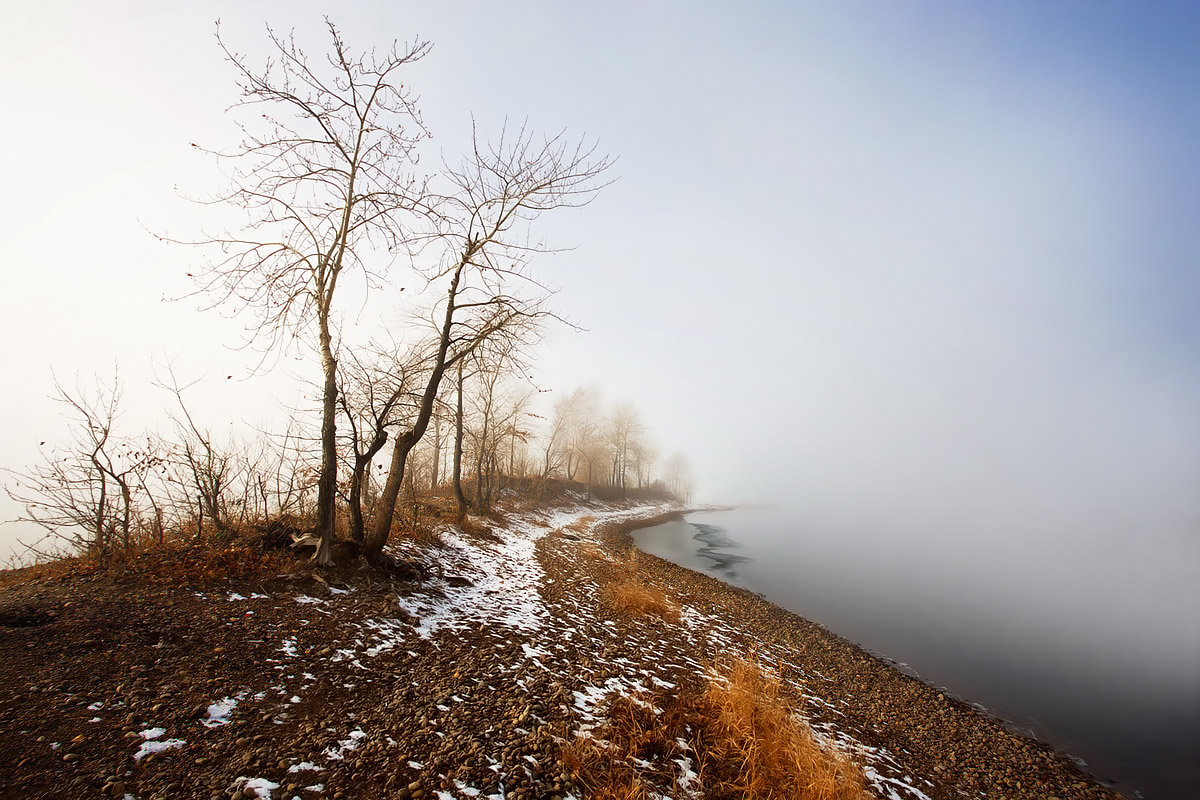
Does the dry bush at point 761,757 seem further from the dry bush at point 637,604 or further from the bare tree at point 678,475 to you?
the bare tree at point 678,475

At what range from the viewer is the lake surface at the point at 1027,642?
437 inches

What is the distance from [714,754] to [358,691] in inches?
172

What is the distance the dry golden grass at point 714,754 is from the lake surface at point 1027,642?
10.4 metres

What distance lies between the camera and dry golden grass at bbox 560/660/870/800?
435cm

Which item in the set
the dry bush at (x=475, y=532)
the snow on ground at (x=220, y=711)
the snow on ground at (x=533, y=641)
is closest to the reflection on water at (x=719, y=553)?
the snow on ground at (x=533, y=641)

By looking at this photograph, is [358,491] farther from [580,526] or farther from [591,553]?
[580,526]

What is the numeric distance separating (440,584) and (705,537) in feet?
115

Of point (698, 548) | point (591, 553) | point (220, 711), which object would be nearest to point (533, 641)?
point (220, 711)

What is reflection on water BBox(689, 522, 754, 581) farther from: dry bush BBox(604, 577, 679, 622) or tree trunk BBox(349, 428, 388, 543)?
tree trunk BBox(349, 428, 388, 543)

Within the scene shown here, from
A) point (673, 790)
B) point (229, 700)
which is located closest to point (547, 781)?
point (673, 790)

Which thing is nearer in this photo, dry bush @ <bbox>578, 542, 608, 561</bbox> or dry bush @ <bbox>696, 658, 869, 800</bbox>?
dry bush @ <bbox>696, 658, 869, 800</bbox>

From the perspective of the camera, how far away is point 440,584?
30.6 feet

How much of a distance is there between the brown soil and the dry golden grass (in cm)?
39

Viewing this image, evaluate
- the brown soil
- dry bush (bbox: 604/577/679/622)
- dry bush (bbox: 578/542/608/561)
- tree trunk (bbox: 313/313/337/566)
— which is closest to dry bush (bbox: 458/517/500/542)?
dry bush (bbox: 578/542/608/561)
